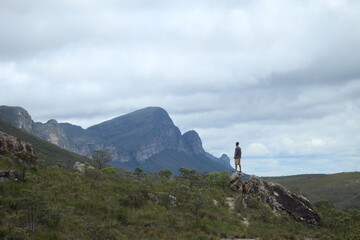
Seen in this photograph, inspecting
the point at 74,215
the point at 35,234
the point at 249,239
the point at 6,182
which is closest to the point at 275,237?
the point at 249,239

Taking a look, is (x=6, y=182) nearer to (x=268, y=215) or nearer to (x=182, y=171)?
(x=268, y=215)

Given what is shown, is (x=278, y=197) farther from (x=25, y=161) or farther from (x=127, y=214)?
(x=25, y=161)

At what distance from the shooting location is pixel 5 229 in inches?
469

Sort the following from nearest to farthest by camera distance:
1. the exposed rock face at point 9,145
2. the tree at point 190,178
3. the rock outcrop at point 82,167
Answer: the exposed rock face at point 9,145
the rock outcrop at point 82,167
the tree at point 190,178

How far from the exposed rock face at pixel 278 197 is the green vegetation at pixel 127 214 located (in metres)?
1.18

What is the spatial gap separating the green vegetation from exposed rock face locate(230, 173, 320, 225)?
3.88 feet

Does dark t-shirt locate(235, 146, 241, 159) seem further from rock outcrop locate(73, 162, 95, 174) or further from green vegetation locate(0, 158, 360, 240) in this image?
rock outcrop locate(73, 162, 95, 174)

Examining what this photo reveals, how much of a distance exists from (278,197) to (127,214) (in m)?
15.3

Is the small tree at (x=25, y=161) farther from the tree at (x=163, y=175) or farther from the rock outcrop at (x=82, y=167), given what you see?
the tree at (x=163, y=175)

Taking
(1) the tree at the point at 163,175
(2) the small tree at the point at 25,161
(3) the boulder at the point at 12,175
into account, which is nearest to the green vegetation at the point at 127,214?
(2) the small tree at the point at 25,161

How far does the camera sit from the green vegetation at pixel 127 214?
43.6 ft

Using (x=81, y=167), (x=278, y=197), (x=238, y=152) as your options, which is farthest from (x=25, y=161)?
(x=278, y=197)

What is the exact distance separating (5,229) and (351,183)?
8410 inches

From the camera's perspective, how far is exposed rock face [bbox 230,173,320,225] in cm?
2588
